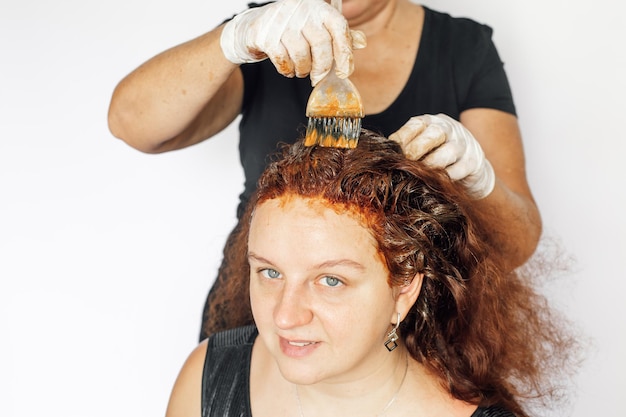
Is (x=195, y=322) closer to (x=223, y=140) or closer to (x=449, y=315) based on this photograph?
(x=223, y=140)

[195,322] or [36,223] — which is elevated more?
[36,223]

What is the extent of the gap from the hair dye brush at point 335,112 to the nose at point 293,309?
301mm

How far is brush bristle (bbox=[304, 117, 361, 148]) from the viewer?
5.42 ft

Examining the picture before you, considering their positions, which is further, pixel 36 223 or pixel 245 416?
pixel 36 223

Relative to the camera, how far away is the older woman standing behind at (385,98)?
1.89 meters

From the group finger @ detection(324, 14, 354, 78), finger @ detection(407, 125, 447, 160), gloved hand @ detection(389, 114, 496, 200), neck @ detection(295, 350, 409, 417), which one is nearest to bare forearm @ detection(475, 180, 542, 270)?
gloved hand @ detection(389, 114, 496, 200)

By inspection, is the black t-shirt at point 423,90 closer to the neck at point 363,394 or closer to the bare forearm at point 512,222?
the bare forearm at point 512,222

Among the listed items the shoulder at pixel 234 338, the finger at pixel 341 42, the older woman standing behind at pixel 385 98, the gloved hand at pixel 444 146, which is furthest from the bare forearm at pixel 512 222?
the shoulder at pixel 234 338

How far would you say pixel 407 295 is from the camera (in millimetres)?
1732

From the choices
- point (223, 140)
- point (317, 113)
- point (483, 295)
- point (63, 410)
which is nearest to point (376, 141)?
point (317, 113)

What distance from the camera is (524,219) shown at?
208 cm

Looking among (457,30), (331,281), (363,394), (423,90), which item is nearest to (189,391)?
(363,394)

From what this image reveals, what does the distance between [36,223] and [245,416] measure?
1.46 meters

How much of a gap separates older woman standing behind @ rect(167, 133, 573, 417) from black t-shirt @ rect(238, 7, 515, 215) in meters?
0.33
